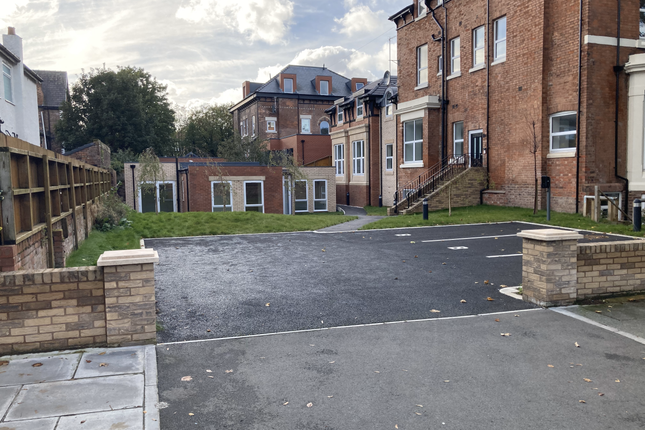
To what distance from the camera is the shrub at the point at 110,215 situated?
51.6 ft

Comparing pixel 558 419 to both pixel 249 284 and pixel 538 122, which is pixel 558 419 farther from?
A: pixel 538 122

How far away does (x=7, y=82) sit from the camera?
2647 centimetres

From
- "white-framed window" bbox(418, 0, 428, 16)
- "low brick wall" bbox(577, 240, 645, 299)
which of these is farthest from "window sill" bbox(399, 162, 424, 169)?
"low brick wall" bbox(577, 240, 645, 299)

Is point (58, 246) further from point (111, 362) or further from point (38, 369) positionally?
point (111, 362)

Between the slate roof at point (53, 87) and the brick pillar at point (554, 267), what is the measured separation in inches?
2094

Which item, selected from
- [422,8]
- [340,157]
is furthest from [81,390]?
[340,157]

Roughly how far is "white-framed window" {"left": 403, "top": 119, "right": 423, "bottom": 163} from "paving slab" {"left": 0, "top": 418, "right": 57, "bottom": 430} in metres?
25.1

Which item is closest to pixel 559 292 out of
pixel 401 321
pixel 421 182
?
pixel 401 321

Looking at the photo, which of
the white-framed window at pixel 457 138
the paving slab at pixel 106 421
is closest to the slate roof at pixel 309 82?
the white-framed window at pixel 457 138

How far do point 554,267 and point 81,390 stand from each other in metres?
6.17

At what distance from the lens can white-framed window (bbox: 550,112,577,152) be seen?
61.7 ft

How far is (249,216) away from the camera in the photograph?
20594 millimetres

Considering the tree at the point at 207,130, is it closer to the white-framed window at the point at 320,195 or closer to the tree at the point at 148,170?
the white-framed window at the point at 320,195

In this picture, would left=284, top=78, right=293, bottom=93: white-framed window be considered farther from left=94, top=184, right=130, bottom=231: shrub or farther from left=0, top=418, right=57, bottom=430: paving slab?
left=0, top=418, right=57, bottom=430: paving slab
